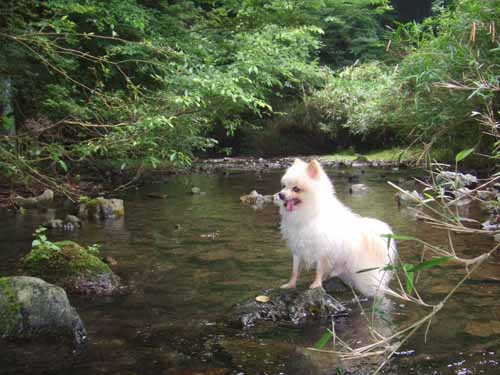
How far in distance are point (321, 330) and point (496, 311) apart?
164cm

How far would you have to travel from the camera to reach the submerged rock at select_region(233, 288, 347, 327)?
462 centimetres

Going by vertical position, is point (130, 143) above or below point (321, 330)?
above

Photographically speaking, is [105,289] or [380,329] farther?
[105,289]

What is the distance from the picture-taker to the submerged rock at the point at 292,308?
4617 millimetres

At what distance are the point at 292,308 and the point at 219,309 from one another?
71cm

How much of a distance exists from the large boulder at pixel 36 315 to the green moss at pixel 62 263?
1.27 m

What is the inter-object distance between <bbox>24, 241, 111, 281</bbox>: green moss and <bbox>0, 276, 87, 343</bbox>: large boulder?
4.16 feet

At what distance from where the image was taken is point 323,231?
4.98 m

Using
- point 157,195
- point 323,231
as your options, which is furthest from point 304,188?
point 157,195

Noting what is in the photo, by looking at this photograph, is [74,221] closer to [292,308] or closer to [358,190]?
[292,308]

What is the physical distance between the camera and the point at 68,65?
333 inches

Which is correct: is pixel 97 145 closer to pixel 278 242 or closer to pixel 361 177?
pixel 278 242

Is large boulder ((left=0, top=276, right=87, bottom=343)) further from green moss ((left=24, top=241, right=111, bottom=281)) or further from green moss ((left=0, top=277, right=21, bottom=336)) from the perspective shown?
green moss ((left=24, top=241, right=111, bottom=281))

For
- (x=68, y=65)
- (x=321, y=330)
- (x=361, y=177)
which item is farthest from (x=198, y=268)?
(x=361, y=177)
